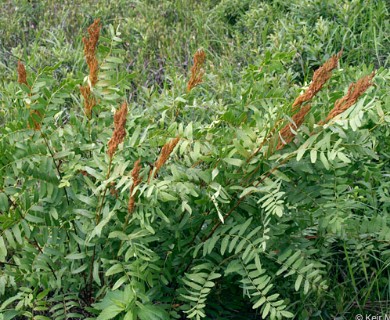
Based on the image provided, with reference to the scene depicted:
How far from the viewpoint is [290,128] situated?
2.18 metres

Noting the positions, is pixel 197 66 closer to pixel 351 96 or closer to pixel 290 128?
pixel 290 128

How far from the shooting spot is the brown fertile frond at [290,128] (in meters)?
2.17

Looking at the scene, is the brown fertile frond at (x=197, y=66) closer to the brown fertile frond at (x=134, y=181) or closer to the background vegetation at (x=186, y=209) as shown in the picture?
the background vegetation at (x=186, y=209)

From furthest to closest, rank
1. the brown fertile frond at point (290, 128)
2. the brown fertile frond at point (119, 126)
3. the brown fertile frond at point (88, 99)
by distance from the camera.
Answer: the brown fertile frond at point (88, 99), the brown fertile frond at point (290, 128), the brown fertile frond at point (119, 126)

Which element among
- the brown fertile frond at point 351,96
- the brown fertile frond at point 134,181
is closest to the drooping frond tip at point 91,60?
the brown fertile frond at point 134,181

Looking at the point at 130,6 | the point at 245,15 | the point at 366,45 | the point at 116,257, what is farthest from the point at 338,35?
the point at 116,257

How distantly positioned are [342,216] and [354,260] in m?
0.52

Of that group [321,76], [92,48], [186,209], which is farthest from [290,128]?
[92,48]

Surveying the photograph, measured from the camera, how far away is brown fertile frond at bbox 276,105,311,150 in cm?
217

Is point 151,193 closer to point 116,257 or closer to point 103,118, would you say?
point 116,257

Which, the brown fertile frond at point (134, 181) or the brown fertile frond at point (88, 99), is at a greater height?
the brown fertile frond at point (88, 99)

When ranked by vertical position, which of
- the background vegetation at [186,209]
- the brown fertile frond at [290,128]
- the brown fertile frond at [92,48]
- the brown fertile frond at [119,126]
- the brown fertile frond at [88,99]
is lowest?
the background vegetation at [186,209]

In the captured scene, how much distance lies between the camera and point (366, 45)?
4.52 meters

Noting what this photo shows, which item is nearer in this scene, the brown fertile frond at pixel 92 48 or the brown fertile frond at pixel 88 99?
the brown fertile frond at pixel 92 48
